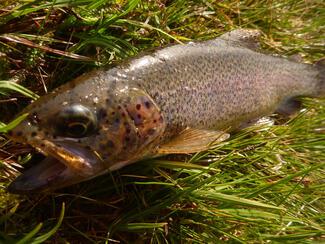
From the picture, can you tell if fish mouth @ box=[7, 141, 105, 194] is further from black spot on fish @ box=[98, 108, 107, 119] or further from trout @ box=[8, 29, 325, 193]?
black spot on fish @ box=[98, 108, 107, 119]

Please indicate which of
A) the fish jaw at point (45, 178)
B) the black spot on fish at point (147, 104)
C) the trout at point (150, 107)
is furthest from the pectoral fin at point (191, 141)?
the fish jaw at point (45, 178)

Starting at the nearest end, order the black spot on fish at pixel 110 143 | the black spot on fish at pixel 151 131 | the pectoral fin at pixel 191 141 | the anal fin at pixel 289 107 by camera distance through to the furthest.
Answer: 1. the black spot on fish at pixel 110 143
2. the black spot on fish at pixel 151 131
3. the pectoral fin at pixel 191 141
4. the anal fin at pixel 289 107

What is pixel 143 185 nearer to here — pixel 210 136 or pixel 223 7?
pixel 210 136

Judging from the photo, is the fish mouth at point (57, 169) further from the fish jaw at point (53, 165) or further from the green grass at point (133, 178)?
the green grass at point (133, 178)

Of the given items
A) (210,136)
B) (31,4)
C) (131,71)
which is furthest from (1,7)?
(210,136)

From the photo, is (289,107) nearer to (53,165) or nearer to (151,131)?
(151,131)

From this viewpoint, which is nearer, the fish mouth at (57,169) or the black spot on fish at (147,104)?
the fish mouth at (57,169)
